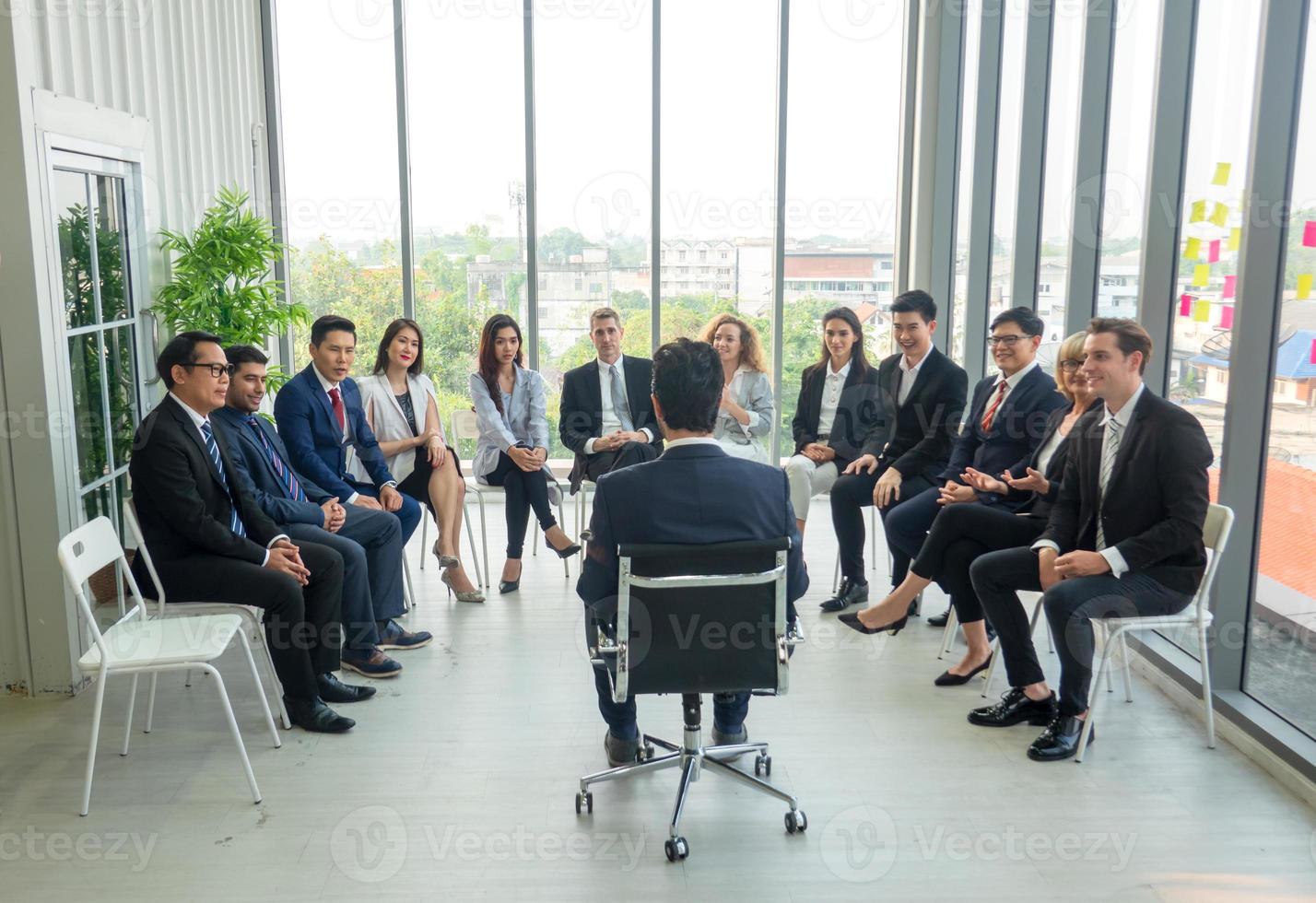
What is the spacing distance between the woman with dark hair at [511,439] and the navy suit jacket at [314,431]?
31.8 inches

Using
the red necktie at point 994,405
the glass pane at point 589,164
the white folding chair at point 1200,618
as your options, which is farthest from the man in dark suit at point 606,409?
the white folding chair at point 1200,618

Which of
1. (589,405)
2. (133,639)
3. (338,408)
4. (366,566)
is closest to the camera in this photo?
(133,639)

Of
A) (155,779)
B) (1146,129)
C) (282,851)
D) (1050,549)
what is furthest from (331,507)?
(1146,129)

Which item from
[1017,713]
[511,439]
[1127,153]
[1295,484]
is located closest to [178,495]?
[511,439]

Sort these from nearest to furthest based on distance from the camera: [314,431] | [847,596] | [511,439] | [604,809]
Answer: [604,809], [314,431], [847,596], [511,439]

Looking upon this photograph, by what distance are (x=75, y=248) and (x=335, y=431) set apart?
1.22 meters

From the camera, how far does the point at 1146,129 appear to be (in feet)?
13.4

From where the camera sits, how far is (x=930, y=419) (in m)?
4.90

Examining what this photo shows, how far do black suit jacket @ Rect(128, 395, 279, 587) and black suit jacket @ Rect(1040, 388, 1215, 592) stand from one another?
284 cm

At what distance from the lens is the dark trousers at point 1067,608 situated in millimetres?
3426

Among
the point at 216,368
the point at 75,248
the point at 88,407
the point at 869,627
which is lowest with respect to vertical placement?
the point at 869,627

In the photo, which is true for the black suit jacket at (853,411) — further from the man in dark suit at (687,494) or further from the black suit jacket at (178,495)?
the black suit jacket at (178,495)

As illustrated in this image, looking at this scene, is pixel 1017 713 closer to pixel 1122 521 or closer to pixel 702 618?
pixel 1122 521

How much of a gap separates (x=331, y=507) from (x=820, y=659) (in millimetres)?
2039
